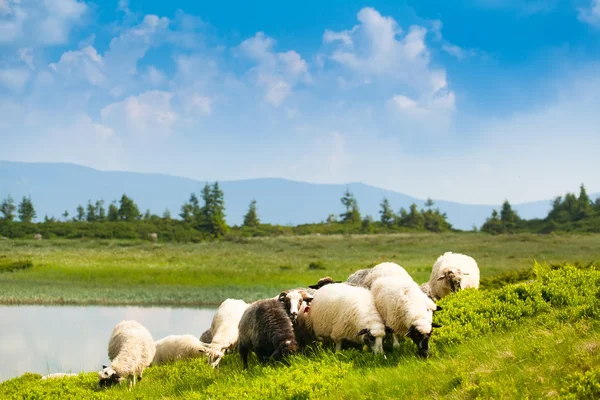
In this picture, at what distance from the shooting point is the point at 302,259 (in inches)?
2414

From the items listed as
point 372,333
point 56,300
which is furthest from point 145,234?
point 372,333

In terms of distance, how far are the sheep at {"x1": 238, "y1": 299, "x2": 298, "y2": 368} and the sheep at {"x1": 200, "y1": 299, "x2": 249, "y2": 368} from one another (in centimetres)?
186

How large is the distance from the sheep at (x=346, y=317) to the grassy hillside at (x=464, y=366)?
372mm

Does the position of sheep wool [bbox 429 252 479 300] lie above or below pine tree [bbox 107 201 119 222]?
below

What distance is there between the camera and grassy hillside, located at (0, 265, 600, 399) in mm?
9102

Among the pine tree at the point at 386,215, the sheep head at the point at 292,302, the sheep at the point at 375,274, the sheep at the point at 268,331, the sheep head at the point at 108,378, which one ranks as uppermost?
the pine tree at the point at 386,215

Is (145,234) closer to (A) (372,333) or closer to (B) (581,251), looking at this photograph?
(B) (581,251)

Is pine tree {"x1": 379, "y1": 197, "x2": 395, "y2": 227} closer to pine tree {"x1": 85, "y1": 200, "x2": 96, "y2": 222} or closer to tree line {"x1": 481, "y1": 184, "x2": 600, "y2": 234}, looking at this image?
tree line {"x1": 481, "y1": 184, "x2": 600, "y2": 234}

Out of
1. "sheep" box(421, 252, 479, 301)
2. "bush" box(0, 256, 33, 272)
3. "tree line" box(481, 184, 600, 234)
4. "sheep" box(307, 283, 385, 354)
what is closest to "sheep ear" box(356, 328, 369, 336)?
"sheep" box(307, 283, 385, 354)

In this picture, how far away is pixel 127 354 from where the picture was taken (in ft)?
49.4


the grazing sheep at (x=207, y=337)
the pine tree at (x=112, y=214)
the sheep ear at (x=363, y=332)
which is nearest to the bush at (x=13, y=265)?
the grazing sheep at (x=207, y=337)

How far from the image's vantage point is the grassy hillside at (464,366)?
9.10 metres

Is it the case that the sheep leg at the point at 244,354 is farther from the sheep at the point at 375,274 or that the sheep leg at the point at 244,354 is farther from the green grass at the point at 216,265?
the green grass at the point at 216,265

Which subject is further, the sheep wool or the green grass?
the green grass
